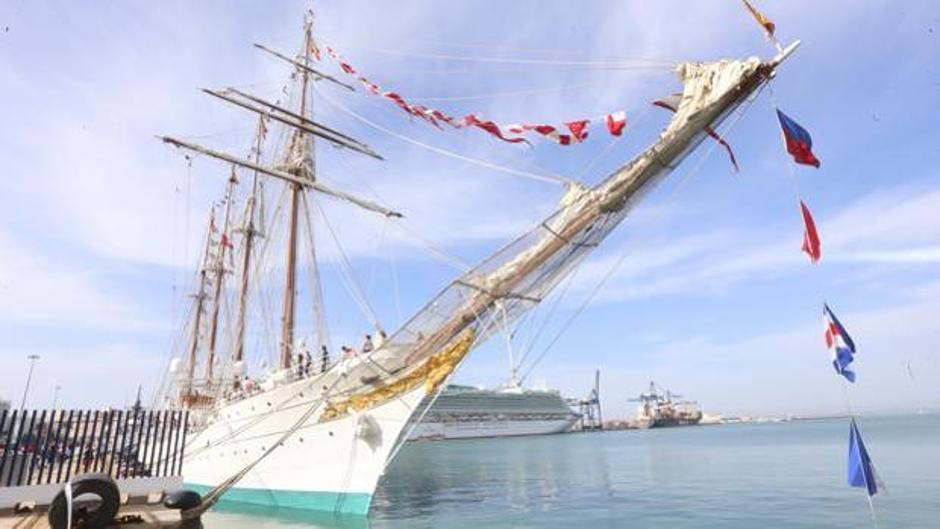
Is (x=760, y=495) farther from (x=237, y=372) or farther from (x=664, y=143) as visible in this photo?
(x=237, y=372)

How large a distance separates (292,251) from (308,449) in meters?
8.93

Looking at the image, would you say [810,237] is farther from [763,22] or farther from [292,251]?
[292,251]

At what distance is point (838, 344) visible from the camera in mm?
8820

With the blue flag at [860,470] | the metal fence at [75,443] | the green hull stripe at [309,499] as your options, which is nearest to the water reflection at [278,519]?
the green hull stripe at [309,499]

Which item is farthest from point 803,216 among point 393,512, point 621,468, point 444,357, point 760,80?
point 621,468

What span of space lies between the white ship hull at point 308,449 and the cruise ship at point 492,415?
7406 cm

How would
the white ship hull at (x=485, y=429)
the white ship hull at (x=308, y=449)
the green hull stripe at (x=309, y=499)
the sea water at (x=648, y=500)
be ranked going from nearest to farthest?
the white ship hull at (x=308, y=449)
the green hull stripe at (x=309, y=499)
the sea water at (x=648, y=500)
the white ship hull at (x=485, y=429)

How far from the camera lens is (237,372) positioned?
81.4 feet

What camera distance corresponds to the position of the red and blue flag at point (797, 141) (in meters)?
8.91

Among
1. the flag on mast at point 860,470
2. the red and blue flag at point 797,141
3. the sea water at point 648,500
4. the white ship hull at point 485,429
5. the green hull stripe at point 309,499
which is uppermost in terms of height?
the red and blue flag at point 797,141

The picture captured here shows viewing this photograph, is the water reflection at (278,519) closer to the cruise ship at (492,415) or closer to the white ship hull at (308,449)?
the white ship hull at (308,449)

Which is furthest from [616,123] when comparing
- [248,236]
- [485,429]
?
[485,429]

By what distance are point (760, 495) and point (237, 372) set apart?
22.3 meters

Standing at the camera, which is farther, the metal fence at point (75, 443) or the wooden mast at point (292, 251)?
the wooden mast at point (292, 251)
